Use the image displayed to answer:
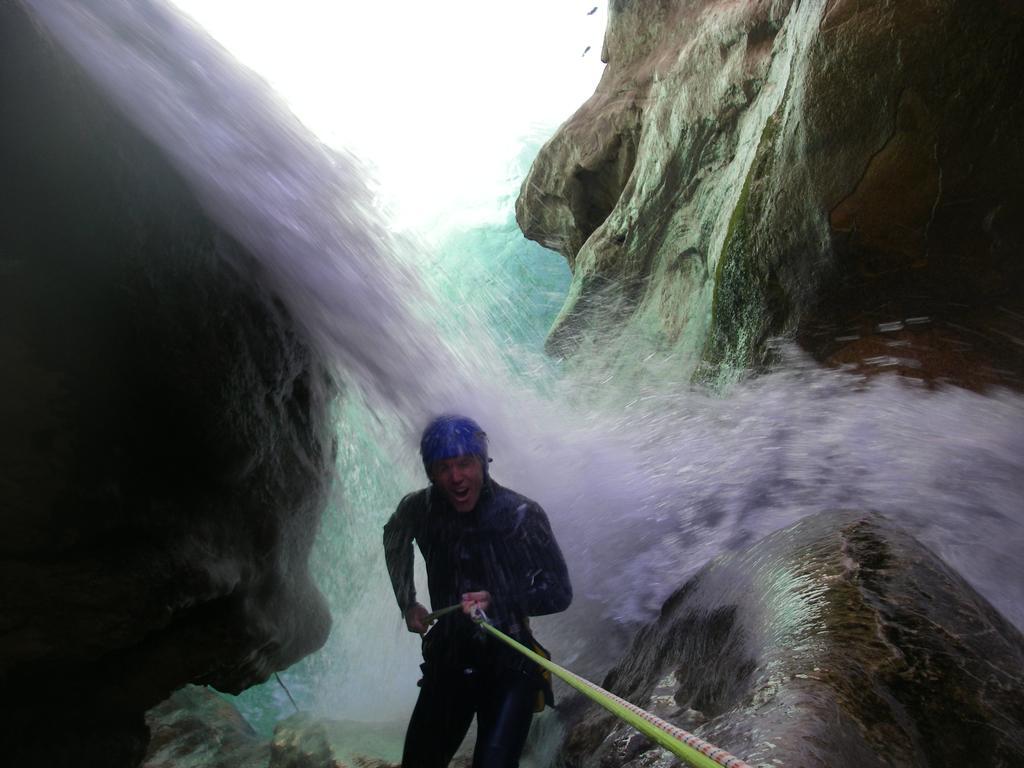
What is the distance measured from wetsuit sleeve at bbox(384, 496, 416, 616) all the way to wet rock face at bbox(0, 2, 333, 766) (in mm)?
892

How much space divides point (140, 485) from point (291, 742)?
4.10m

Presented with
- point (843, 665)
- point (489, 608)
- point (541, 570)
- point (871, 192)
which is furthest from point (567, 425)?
point (843, 665)

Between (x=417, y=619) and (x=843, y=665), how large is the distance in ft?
6.53

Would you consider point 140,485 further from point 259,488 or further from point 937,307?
point 937,307

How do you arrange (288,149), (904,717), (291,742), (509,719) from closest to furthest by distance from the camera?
(904,717), (509,719), (288,149), (291,742)

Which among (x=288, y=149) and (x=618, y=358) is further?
(x=618, y=358)

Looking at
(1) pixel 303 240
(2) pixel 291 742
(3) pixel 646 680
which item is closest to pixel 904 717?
(3) pixel 646 680

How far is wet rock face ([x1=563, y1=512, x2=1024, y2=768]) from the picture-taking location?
1.54 metres

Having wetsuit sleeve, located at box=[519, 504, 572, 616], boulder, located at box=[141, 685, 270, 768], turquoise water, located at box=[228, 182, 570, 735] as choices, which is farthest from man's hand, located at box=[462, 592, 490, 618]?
boulder, located at box=[141, 685, 270, 768]

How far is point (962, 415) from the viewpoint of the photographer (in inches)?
157

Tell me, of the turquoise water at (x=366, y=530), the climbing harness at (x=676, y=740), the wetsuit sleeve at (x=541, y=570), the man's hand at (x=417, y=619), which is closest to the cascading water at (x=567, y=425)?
the turquoise water at (x=366, y=530)

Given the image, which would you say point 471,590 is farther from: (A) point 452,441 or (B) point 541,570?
(A) point 452,441

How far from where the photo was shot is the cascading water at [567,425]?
11.6 feet

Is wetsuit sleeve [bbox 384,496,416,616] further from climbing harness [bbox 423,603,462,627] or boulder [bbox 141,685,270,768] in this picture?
boulder [bbox 141,685,270,768]
